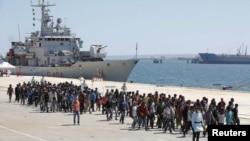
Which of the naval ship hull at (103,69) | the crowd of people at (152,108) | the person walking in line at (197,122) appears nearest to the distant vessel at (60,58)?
the naval ship hull at (103,69)

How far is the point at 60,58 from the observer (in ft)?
247

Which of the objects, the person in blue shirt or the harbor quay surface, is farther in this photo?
the person in blue shirt

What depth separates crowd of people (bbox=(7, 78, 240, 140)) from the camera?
19406 millimetres

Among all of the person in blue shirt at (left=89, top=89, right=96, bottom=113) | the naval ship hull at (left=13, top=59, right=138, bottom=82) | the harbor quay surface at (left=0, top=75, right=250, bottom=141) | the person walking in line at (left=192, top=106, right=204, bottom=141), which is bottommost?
the harbor quay surface at (left=0, top=75, right=250, bottom=141)

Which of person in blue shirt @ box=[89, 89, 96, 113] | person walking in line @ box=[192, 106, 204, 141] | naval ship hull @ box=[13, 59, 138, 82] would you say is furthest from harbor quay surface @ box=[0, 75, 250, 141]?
naval ship hull @ box=[13, 59, 138, 82]

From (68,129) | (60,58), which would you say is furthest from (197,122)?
(60,58)

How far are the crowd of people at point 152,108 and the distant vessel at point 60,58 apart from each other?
37.3 metres

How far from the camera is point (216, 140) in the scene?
12172 mm

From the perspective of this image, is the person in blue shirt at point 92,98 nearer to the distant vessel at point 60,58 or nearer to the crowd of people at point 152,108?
the crowd of people at point 152,108

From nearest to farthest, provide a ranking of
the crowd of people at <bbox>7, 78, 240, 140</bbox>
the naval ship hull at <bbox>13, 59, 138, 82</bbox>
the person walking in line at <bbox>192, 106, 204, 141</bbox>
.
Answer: the person walking in line at <bbox>192, 106, 204, 141</bbox>, the crowd of people at <bbox>7, 78, 240, 140</bbox>, the naval ship hull at <bbox>13, 59, 138, 82</bbox>

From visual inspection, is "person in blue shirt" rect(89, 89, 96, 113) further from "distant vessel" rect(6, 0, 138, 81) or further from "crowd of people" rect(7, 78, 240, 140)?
"distant vessel" rect(6, 0, 138, 81)

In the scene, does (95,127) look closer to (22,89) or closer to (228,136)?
(228,136)

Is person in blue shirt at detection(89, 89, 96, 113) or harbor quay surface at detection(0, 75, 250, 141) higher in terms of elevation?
person in blue shirt at detection(89, 89, 96, 113)

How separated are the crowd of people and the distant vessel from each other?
37.3 meters
